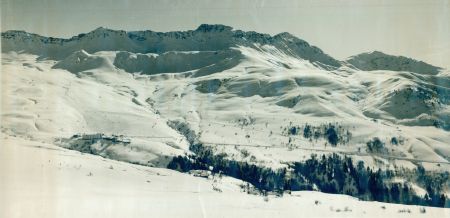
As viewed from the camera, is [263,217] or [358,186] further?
[358,186]

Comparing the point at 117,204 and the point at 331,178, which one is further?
the point at 331,178

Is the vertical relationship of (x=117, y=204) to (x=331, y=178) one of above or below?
below

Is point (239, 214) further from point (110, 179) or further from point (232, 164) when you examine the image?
point (232, 164)

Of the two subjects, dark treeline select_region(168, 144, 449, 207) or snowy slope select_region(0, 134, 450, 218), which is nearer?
snowy slope select_region(0, 134, 450, 218)

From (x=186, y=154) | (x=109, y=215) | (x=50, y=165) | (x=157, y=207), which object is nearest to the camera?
(x=109, y=215)

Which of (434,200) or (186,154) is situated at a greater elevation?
(186,154)

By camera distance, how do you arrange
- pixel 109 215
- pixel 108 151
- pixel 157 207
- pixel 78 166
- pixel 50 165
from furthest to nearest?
pixel 108 151, pixel 78 166, pixel 50 165, pixel 157 207, pixel 109 215

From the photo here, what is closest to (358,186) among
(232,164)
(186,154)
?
(232,164)

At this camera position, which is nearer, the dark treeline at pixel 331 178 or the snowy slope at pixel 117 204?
the snowy slope at pixel 117 204
